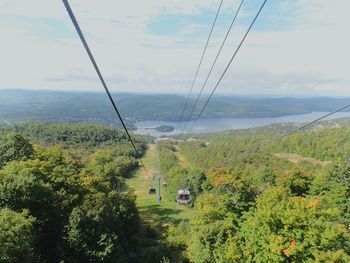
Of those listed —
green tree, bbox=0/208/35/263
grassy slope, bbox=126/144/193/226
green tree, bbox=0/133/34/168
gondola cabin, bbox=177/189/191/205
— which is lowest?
grassy slope, bbox=126/144/193/226

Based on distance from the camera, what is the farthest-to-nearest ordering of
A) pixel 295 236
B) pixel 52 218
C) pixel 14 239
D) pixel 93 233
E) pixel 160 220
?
pixel 160 220
pixel 52 218
pixel 93 233
pixel 295 236
pixel 14 239

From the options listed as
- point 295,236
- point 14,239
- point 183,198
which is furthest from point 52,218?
point 183,198

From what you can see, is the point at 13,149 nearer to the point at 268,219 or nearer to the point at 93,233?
the point at 93,233

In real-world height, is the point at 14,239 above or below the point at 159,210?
above

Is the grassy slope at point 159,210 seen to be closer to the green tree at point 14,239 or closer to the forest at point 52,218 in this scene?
the forest at point 52,218

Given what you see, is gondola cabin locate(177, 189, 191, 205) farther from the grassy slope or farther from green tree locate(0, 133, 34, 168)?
green tree locate(0, 133, 34, 168)

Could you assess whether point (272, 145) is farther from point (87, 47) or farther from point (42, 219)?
point (87, 47)

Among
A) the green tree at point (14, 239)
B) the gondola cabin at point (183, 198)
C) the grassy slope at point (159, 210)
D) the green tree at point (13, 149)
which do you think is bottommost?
the grassy slope at point (159, 210)

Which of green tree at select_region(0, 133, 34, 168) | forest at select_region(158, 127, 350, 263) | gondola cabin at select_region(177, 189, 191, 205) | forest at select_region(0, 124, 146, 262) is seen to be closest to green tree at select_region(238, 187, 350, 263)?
forest at select_region(158, 127, 350, 263)

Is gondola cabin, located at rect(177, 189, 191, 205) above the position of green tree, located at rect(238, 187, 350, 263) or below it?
below

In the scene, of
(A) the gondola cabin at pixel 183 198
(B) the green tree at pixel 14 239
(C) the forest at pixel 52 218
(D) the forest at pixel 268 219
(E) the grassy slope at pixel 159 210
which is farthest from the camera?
(E) the grassy slope at pixel 159 210

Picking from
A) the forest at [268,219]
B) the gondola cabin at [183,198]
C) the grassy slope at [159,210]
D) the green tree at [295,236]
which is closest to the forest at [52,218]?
the gondola cabin at [183,198]

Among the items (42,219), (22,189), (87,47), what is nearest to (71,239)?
(42,219)
